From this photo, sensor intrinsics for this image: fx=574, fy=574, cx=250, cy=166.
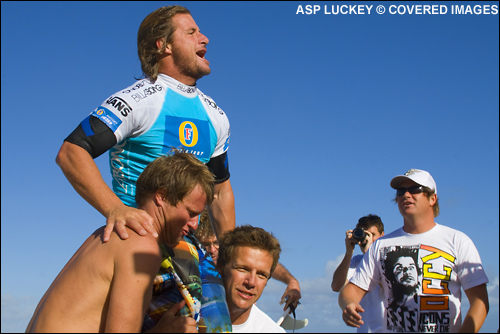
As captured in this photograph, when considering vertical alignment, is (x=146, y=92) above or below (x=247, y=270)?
above

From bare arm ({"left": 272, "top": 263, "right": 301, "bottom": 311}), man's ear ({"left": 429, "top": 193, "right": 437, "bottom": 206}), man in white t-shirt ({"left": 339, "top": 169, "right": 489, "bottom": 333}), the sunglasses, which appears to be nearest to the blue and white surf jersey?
bare arm ({"left": 272, "top": 263, "right": 301, "bottom": 311})

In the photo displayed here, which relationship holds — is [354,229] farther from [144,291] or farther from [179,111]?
[144,291]

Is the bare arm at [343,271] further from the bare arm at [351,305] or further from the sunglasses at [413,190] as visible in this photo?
the sunglasses at [413,190]

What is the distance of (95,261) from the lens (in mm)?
2816

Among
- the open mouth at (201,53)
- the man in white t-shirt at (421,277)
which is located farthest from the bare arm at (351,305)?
the open mouth at (201,53)

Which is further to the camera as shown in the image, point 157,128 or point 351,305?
point 351,305

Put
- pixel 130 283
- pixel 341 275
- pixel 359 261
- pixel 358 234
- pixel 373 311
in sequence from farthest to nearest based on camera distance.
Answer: pixel 359 261 < pixel 358 234 < pixel 341 275 < pixel 373 311 < pixel 130 283

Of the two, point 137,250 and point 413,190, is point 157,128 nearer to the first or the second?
point 137,250

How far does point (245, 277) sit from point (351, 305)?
1000mm

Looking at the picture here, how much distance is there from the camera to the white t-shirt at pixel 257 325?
171 inches

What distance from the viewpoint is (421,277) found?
5016 mm

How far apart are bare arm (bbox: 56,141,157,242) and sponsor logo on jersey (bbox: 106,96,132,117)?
0.40 m

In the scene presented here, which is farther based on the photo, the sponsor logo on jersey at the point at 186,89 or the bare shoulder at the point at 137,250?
the sponsor logo on jersey at the point at 186,89

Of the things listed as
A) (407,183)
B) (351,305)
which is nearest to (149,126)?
(351,305)
